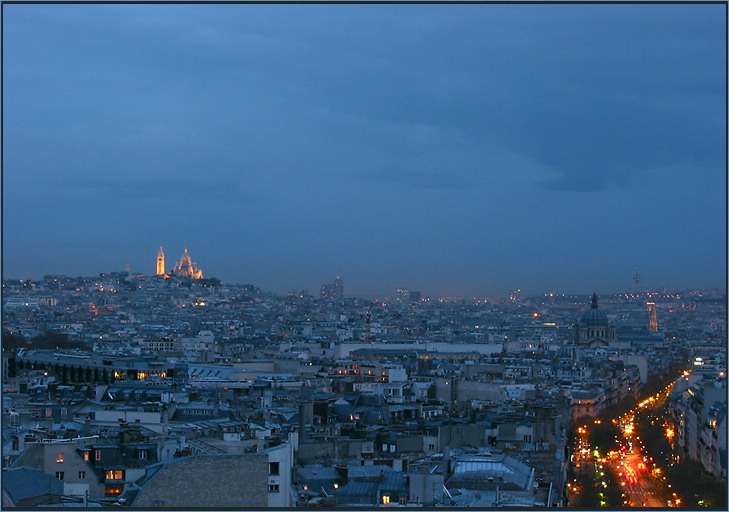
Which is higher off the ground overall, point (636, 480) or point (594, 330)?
point (594, 330)

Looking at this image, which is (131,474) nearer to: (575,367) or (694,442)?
(694,442)

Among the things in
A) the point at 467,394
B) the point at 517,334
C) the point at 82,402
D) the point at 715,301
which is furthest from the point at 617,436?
the point at 715,301

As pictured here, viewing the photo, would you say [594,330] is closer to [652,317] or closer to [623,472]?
[652,317]

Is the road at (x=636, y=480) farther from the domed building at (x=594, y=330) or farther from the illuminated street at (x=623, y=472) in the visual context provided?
the domed building at (x=594, y=330)

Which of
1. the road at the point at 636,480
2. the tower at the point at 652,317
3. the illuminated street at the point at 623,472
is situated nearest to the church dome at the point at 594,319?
the tower at the point at 652,317

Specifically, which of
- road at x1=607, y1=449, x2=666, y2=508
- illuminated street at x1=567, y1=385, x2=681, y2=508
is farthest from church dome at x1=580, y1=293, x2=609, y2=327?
road at x1=607, y1=449, x2=666, y2=508

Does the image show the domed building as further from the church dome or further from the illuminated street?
the illuminated street

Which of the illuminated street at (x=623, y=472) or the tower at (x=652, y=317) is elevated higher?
the tower at (x=652, y=317)

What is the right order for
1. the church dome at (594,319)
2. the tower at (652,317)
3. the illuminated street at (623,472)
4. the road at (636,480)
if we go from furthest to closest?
the tower at (652,317) → the church dome at (594,319) → the road at (636,480) → the illuminated street at (623,472)

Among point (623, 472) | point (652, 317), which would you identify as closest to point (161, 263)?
point (652, 317)

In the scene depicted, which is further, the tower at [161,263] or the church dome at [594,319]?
the tower at [161,263]
